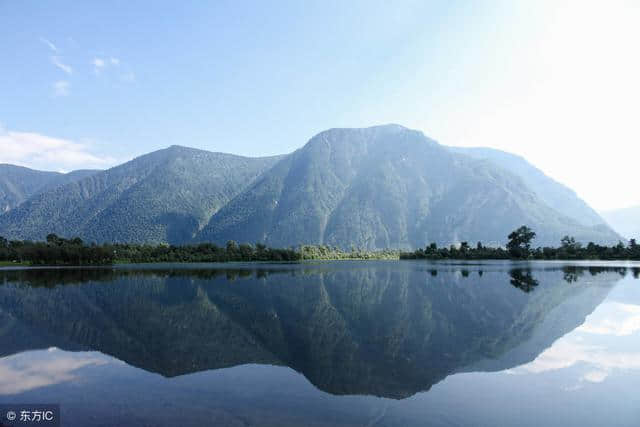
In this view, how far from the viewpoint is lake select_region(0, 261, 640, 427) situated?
1161 cm

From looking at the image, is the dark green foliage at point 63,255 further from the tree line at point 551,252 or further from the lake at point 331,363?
the tree line at point 551,252

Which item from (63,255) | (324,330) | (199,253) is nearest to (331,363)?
(324,330)

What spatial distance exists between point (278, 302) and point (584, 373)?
88.7 ft

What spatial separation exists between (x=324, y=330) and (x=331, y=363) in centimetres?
736

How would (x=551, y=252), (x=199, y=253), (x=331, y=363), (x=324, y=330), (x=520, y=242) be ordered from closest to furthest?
(x=331, y=363) → (x=324, y=330) → (x=551, y=252) → (x=520, y=242) → (x=199, y=253)

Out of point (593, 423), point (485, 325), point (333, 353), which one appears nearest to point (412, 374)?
point (333, 353)

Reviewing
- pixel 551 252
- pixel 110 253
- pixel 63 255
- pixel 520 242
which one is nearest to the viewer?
pixel 63 255

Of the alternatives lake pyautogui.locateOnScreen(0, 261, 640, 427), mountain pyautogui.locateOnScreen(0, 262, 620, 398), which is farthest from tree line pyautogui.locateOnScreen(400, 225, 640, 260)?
lake pyautogui.locateOnScreen(0, 261, 640, 427)

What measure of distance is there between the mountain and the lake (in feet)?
0.44

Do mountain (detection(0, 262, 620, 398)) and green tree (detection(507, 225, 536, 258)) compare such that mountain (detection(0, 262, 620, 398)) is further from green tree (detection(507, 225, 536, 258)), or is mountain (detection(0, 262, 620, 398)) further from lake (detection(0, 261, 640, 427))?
green tree (detection(507, 225, 536, 258))

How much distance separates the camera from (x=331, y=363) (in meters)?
17.2

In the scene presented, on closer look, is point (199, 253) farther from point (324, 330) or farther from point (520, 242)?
point (324, 330)

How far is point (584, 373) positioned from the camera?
50.6 feet

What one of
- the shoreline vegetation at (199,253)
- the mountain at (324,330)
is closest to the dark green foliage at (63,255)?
the shoreline vegetation at (199,253)
